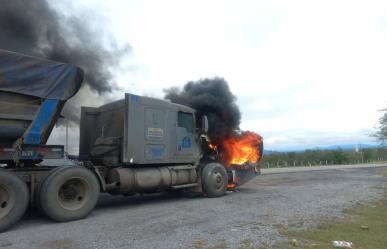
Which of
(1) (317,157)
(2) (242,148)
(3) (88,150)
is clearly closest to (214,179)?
(2) (242,148)

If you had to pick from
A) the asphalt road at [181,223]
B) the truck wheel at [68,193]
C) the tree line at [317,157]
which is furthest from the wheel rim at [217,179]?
the tree line at [317,157]

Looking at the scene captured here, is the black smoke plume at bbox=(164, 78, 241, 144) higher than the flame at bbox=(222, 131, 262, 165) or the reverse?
higher

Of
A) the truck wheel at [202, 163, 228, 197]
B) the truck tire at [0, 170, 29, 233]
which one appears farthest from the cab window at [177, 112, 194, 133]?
the truck tire at [0, 170, 29, 233]

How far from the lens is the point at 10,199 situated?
7.08m

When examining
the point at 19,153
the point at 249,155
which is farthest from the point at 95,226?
the point at 249,155

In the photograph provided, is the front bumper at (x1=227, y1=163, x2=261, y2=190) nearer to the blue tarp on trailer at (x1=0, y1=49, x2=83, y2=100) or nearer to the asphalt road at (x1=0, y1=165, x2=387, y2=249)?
the asphalt road at (x1=0, y1=165, x2=387, y2=249)

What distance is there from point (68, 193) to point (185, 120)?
14.9 ft

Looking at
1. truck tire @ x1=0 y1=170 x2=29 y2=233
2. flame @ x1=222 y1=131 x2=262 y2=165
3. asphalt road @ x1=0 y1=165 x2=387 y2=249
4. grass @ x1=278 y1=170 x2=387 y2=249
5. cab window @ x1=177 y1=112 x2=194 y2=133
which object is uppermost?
cab window @ x1=177 y1=112 x2=194 y2=133

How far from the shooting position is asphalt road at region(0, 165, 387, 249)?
604 centimetres

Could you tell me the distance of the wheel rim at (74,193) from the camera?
804cm

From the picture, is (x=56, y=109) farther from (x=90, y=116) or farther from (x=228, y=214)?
(x=228, y=214)

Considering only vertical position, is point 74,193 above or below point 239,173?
below

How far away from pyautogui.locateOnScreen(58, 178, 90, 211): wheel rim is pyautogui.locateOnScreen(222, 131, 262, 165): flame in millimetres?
5952

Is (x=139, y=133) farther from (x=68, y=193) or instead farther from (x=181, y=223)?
(x=181, y=223)
